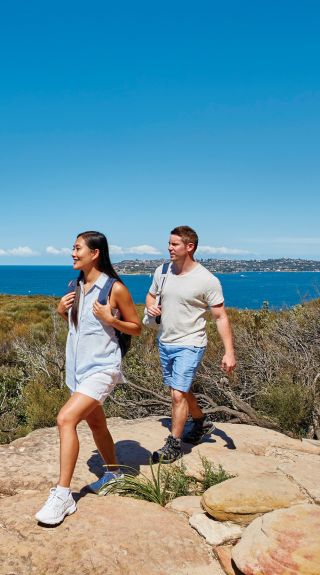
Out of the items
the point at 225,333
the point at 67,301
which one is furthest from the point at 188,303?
the point at 67,301

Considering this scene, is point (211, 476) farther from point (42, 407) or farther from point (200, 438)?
point (42, 407)

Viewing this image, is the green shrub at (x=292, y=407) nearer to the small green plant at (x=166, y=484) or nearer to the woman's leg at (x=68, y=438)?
the small green plant at (x=166, y=484)

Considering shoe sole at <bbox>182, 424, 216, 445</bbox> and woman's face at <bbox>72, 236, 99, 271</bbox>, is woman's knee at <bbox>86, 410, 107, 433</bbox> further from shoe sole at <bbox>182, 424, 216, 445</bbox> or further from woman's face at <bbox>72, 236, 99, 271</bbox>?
shoe sole at <bbox>182, 424, 216, 445</bbox>

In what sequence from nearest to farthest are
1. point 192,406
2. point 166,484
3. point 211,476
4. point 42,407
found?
point 166,484
point 211,476
point 192,406
point 42,407

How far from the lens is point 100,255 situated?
147 inches

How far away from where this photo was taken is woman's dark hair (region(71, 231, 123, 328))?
368 cm

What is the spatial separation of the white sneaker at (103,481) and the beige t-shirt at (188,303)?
1.18 meters

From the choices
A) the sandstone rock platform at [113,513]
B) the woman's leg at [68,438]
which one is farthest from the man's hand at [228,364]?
the woman's leg at [68,438]

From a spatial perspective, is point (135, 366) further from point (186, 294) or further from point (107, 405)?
point (186, 294)

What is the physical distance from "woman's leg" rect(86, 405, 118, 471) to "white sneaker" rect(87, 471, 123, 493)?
0.09 meters

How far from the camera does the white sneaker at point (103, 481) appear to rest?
3.85 m

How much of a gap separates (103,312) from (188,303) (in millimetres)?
1098

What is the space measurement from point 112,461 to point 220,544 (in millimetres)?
1077

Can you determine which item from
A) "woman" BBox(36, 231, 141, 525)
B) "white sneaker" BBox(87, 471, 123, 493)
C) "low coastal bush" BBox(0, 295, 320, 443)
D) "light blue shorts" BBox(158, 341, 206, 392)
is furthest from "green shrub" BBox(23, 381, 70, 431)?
"woman" BBox(36, 231, 141, 525)
